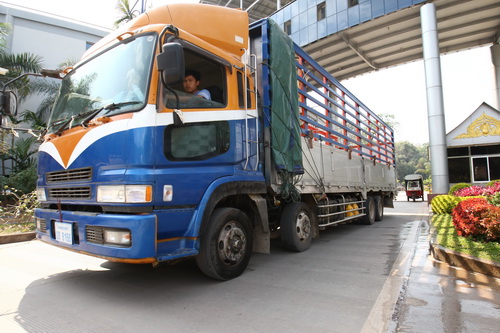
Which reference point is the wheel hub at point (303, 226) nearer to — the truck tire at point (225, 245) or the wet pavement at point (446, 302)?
the truck tire at point (225, 245)

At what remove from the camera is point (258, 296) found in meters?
3.25

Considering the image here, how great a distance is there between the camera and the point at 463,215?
553 cm

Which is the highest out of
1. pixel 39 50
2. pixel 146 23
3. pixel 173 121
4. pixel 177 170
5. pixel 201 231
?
pixel 39 50

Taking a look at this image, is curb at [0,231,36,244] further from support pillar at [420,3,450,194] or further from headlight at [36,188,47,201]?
support pillar at [420,3,450,194]

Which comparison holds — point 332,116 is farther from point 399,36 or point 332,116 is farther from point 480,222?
point 399,36

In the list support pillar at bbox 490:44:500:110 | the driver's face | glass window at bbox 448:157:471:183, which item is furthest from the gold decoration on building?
the driver's face

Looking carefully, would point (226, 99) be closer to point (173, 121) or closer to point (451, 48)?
point (173, 121)

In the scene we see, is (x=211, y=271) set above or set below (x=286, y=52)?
below

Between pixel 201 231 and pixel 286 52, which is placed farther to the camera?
pixel 286 52

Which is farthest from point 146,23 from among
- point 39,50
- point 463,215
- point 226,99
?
point 39,50

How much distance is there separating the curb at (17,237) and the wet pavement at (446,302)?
749 centimetres

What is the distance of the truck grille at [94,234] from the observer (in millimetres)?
2857

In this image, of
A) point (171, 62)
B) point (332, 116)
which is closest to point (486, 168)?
point (332, 116)

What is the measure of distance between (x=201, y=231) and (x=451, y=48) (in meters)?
25.1
